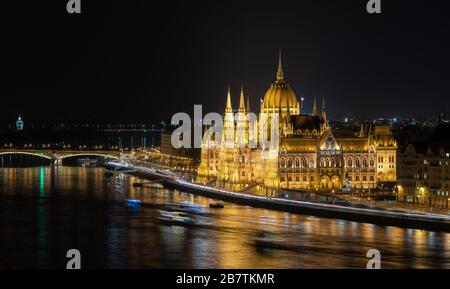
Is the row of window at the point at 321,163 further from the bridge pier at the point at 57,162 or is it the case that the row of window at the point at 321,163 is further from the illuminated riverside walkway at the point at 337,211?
the bridge pier at the point at 57,162

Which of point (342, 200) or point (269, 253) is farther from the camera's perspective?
point (342, 200)

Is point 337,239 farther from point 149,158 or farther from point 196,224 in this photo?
point 149,158

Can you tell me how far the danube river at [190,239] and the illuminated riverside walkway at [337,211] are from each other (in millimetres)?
740

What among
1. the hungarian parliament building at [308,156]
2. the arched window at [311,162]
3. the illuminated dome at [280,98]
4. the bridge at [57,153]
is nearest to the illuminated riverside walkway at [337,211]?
the hungarian parliament building at [308,156]

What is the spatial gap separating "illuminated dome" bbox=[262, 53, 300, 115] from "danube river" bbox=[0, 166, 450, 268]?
34.8ft

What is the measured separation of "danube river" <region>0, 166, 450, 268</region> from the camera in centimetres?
3828

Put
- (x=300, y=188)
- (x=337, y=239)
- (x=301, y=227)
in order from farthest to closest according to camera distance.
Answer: (x=300, y=188), (x=301, y=227), (x=337, y=239)

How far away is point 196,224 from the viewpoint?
164 feet

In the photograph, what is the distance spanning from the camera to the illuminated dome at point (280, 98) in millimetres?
69875

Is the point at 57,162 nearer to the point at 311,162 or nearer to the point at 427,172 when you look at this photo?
the point at 311,162

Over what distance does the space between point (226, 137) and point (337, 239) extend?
3017 centimetres

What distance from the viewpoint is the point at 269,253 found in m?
40.0
